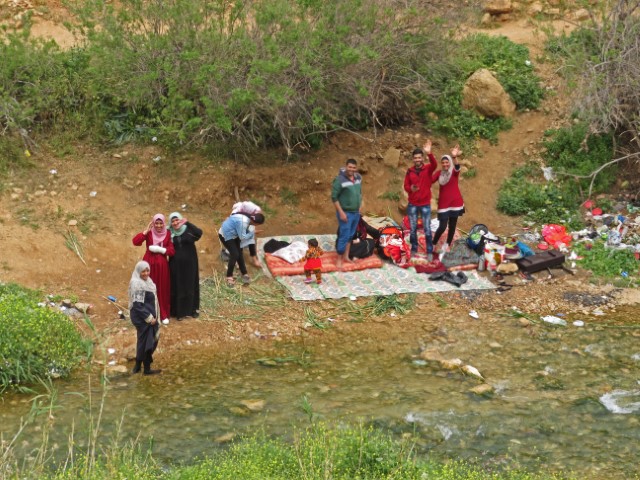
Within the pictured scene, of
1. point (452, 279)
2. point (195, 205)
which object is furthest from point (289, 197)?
point (452, 279)

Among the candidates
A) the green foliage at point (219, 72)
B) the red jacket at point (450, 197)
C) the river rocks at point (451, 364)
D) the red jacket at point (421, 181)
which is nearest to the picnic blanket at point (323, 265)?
the red jacket at point (421, 181)

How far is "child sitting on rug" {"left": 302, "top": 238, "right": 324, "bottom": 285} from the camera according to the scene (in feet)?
28.4

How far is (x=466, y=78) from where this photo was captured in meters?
12.3

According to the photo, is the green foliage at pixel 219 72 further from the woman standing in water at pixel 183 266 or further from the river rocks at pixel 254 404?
the river rocks at pixel 254 404

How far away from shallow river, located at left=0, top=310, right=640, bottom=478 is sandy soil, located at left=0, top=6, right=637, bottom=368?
0.51m

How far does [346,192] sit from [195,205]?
2.40 m

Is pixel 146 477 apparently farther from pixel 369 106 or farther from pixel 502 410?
pixel 369 106

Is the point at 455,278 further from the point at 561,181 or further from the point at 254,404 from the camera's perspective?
the point at 254,404

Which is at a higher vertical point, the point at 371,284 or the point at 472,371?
the point at 371,284

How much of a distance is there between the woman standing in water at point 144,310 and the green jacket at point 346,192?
2574 mm

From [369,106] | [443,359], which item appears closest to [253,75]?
[369,106]

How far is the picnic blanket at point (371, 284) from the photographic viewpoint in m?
8.52

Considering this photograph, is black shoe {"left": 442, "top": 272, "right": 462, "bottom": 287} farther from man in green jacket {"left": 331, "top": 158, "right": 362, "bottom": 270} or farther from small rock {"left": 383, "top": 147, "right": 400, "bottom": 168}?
small rock {"left": 383, "top": 147, "right": 400, "bottom": 168}

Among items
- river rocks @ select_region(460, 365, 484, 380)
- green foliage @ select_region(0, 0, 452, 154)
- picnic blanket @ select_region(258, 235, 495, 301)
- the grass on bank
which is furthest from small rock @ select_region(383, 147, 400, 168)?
the grass on bank
